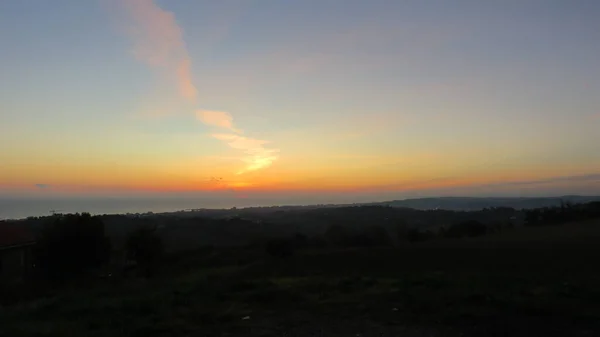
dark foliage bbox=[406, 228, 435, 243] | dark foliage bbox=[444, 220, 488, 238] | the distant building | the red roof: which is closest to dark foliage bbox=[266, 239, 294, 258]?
dark foliage bbox=[406, 228, 435, 243]

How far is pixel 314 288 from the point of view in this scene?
55.3ft

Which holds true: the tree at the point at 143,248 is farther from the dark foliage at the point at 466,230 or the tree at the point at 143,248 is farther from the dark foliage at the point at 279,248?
the dark foliage at the point at 466,230

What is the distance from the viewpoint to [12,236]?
89.2 ft

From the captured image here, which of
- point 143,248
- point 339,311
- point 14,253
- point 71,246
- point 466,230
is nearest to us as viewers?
point 339,311

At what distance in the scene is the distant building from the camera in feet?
84.1

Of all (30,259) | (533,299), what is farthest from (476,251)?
(30,259)

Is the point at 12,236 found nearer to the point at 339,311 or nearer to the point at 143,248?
the point at 143,248

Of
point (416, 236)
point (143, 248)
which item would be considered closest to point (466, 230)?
point (416, 236)

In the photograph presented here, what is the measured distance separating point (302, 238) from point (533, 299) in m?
55.8

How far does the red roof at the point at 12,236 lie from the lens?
26172 mm

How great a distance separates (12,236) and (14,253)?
112 centimetres

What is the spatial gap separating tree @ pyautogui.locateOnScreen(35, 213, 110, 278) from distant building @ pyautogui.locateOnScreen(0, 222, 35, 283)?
254 cm

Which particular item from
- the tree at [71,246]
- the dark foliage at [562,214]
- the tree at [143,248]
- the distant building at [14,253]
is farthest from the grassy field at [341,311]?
the dark foliage at [562,214]

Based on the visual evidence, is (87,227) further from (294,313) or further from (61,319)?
(294,313)
